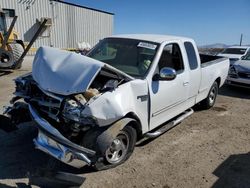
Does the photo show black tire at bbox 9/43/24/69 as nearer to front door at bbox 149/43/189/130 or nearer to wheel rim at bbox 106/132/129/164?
front door at bbox 149/43/189/130

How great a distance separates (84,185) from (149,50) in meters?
2.57

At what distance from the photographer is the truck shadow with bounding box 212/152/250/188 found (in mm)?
3711

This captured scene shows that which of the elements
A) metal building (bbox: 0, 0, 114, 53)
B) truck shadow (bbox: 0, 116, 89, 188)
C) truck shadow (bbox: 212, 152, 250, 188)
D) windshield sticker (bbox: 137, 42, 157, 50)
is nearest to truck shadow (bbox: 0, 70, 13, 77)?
truck shadow (bbox: 0, 116, 89, 188)

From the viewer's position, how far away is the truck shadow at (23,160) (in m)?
3.28

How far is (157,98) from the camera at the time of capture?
4.41 m

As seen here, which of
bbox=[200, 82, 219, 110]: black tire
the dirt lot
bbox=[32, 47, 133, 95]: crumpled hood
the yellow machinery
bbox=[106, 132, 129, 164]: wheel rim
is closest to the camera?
bbox=[32, 47, 133, 95]: crumpled hood

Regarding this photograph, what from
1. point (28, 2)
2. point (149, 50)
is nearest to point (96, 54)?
point (149, 50)

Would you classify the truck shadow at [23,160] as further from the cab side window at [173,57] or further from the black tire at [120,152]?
the cab side window at [173,57]

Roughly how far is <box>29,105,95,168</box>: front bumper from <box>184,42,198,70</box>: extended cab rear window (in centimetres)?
322

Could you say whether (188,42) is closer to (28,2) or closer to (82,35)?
(28,2)

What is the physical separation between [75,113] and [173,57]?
2708 mm

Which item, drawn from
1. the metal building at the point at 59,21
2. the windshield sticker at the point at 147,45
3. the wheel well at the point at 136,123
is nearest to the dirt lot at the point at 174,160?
the wheel well at the point at 136,123

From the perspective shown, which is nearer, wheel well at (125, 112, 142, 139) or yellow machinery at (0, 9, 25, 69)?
wheel well at (125, 112, 142, 139)

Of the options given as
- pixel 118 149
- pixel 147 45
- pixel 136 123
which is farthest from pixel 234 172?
pixel 147 45
